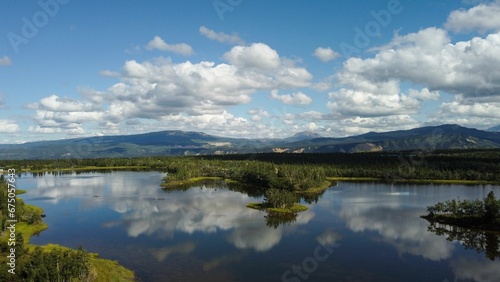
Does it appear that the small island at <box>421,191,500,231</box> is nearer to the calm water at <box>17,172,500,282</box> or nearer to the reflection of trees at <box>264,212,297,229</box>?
the calm water at <box>17,172,500,282</box>

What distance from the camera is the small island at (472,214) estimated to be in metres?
104

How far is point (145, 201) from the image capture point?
14762 cm

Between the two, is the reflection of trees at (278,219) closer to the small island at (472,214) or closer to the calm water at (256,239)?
the calm water at (256,239)

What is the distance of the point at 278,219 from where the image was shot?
116m

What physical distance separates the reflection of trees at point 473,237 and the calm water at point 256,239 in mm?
2558

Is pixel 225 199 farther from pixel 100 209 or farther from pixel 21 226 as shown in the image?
pixel 21 226

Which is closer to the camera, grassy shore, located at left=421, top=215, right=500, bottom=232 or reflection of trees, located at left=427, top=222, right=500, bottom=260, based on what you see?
reflection of trees, located at left=427, top=222, right=500, bottom=260

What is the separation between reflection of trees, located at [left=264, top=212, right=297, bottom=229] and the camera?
4319 inches

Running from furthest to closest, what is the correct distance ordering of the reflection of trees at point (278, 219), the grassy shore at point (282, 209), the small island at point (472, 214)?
the grassy shore at point (282, 209) → the reflection of trees at point (278, 219) → the small island at point (472, 214)

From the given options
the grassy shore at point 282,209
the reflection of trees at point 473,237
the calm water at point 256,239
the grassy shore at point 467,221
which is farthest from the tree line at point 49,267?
the grassy shore at point 467,221

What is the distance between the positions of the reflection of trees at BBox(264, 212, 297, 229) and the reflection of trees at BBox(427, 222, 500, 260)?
1529 inches


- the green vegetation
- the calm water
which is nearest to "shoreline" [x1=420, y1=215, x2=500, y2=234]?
the calm water

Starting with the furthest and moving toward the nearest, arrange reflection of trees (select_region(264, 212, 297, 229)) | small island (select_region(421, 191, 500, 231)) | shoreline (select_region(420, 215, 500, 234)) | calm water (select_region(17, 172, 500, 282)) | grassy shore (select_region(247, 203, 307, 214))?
1. grassy shore (select_region(247, 203, 307, 214))
2. reflection of trees (select_region(264, 212, 297, 229))
3. small island (select_region(421, 191, 500, 231))
4. shoreline (select_region(420, 215, 500, 234))
5. calm water (select_region(17, 172, 500, 282))

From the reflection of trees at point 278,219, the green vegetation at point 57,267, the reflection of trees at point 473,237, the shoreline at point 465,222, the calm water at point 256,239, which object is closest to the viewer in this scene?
the green vegetation at point 57,267
